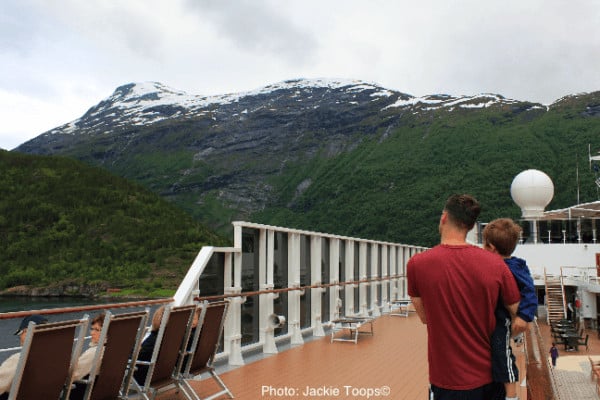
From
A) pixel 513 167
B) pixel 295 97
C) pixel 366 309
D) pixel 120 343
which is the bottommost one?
pixel 366 309

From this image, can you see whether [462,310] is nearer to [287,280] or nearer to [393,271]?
[287,280]

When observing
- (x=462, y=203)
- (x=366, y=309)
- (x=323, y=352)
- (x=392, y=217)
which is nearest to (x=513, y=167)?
(x=392, y=217)

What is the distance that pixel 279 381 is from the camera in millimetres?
5738

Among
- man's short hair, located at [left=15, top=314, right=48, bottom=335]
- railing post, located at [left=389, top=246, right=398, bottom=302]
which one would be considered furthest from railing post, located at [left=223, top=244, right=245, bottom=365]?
railing post, located at [left=389, top=246, right=398, bottom=302]

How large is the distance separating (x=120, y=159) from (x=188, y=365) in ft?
418

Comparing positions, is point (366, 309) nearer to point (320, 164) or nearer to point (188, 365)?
point (188, 365)

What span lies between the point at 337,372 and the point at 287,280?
2.35 metres

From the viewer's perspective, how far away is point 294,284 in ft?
28.0

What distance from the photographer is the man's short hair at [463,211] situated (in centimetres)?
224

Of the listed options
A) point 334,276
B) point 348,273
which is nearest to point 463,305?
point 334,276

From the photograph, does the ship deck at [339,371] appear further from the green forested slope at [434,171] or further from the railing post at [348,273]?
the green forested slope at [434,171]

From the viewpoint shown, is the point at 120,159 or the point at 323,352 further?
the point at 120,159

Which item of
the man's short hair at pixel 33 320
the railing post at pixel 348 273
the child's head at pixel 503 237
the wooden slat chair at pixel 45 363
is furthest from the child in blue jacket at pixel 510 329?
the railing post at pixel 348 273

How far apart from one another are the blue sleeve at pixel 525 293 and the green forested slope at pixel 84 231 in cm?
5030
